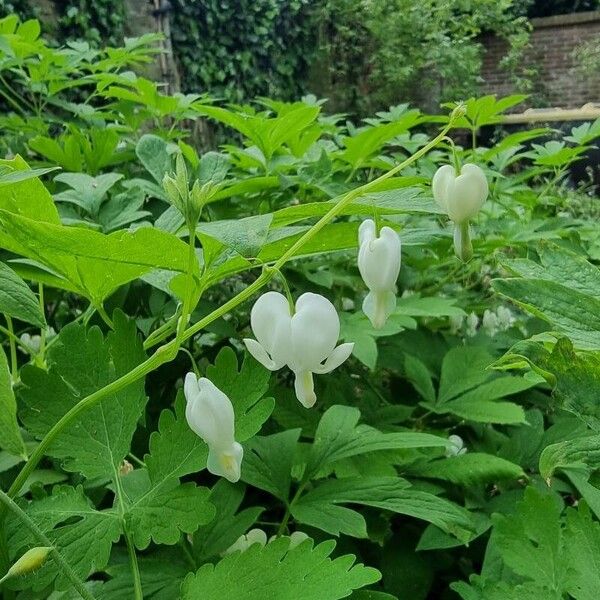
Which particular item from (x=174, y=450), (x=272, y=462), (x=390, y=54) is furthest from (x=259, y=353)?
(x=390, y=54)

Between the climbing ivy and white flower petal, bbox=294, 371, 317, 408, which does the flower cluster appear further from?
the climbing ivy

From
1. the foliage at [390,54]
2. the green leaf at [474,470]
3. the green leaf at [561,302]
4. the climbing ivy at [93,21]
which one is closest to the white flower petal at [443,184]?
the green leaf at [561,302]

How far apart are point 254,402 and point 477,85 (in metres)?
10.3

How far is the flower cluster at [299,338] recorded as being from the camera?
1.59 ft

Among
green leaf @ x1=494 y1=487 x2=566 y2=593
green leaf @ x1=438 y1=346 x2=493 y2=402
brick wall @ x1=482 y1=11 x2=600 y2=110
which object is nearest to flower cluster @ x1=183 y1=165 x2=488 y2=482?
green leaf @ x1=494 y1=487 x2=566 y2=593

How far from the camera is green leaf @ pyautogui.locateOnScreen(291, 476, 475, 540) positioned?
62 centimetres

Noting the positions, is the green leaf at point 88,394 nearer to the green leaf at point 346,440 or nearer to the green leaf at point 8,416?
the green leaf at point 8,416

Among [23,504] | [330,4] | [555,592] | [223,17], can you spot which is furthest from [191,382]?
[330,4]

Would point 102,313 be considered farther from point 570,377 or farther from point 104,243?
point 570,377

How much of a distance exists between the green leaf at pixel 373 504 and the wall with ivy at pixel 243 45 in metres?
5.71

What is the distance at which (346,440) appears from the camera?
704 mm

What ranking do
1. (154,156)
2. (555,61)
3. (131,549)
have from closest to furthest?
(131,549)
(154,156)
(555,61)

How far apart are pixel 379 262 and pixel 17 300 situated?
0.92 feet

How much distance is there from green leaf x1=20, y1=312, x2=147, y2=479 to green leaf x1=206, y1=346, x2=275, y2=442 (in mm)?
67
